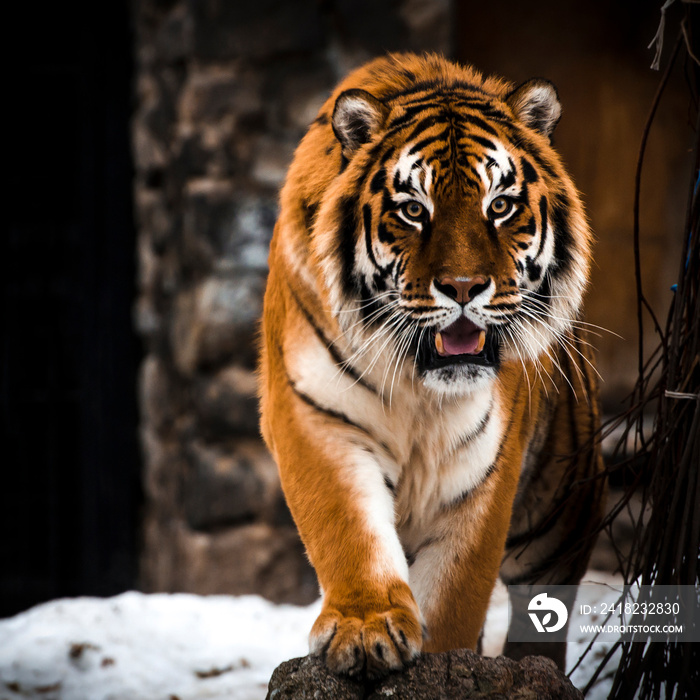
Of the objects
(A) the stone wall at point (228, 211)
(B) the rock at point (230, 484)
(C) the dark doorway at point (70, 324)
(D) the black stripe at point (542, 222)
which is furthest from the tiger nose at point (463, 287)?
(C) the dark doorway at point (70, 324)

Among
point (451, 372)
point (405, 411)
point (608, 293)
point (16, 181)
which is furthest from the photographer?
point (16, 181)

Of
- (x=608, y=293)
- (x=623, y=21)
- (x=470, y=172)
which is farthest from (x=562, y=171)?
(x=623, y=21)

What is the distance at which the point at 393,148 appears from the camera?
3.10ft

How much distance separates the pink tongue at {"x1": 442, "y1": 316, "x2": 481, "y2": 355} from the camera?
0.86 meters

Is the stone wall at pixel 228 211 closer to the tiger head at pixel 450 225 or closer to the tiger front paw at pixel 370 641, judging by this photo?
the tiger head at pixel 450 225

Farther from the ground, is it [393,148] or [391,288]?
[393,148]

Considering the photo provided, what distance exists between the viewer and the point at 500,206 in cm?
89

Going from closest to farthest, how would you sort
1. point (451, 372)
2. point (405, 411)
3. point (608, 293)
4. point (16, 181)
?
point (451, 372) < point (405, 411) < point (608, 293) < point (16, 181)

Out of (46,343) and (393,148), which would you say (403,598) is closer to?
(393,148)

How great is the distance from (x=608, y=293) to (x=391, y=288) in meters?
1.31

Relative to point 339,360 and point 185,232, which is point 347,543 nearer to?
point 339,360

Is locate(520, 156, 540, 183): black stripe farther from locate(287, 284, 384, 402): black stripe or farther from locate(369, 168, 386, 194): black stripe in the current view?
locate(287, 284, 384, 402): black stripe

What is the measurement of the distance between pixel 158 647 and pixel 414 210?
122 cm

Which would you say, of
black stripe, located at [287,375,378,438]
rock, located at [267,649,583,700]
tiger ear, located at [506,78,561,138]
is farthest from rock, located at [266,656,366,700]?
tiger ear, located at [506,78,561,138]
